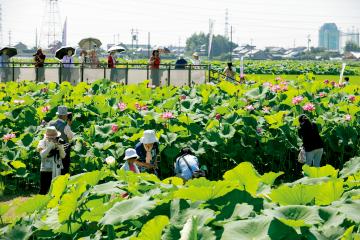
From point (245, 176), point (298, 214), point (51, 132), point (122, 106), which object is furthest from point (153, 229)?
point (122, 106)

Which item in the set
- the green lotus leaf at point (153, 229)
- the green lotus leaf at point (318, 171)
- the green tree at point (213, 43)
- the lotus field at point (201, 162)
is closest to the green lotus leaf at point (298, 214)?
the lotus field at point (201, 162)

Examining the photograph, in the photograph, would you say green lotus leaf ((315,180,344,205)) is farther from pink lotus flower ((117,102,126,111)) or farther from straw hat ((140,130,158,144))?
pink lotus flower ((117,102,126,111))

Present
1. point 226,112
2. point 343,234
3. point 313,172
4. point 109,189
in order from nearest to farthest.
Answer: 1. point 343,234
2. point 109,189
3. point 313,172
4. point 226,112

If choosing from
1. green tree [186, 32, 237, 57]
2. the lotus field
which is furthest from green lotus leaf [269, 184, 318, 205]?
green tree [186, 32, 237, 57]

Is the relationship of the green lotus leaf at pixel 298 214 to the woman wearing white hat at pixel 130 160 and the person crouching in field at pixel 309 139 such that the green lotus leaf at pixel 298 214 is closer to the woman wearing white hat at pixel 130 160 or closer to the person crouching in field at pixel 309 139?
the woman wearing white hat at pixel 130 160

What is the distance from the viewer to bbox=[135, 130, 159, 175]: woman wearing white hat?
7.60 meters

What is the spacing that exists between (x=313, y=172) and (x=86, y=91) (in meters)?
11.4

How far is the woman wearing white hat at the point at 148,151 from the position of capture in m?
7.60

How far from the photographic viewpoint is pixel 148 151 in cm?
772

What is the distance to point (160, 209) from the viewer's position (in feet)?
11.2

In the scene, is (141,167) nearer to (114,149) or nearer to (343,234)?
(114,149)

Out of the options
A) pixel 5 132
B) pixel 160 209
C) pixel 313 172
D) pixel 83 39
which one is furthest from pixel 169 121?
pixel 83 39

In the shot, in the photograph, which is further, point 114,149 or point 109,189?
point 114,149

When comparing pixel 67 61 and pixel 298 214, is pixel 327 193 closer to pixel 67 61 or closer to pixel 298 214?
pixel 298 214
